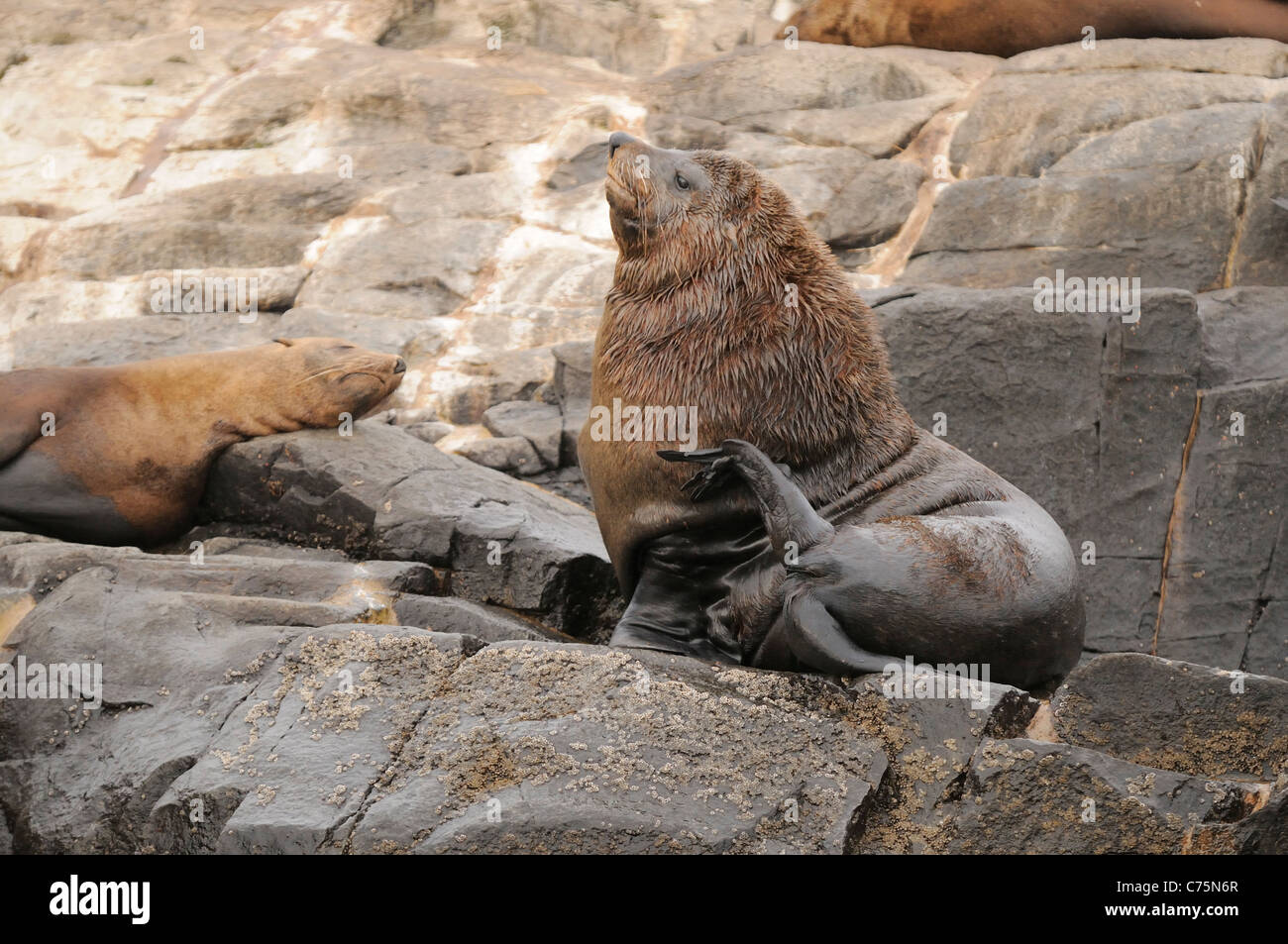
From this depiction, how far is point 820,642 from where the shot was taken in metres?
4.09

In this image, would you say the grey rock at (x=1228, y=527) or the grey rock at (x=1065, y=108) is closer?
the grey rock at (x=1228, y=527)

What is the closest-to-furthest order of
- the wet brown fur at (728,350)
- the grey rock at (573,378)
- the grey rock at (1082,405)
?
1. the wet brown fur at (728,350)
2. the grey rock at (1082,405)
3. the grey rock at (573,378)

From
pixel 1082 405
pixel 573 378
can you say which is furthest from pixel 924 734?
pixel 573 378

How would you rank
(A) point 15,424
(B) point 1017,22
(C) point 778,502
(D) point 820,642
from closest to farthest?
(D) point 820,642
(C) point 778,502
(A) point 15,424
(B) point 1017,22

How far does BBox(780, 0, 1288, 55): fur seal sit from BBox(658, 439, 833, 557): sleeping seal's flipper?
34.4 feet

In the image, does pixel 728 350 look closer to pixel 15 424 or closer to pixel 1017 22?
pixel 15 424

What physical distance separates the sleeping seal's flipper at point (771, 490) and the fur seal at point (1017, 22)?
1050cm

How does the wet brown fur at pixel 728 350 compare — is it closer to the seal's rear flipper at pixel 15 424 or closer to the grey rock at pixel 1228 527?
the seal's rear flipper at pixel 15 424

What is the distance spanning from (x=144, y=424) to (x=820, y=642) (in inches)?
166

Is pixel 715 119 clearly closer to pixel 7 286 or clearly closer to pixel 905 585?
pixel 7 286

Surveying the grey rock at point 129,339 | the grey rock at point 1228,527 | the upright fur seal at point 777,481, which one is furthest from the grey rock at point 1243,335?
the grey rock at point 129,339

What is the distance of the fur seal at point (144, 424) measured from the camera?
669 cm

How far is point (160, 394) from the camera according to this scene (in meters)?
7.11

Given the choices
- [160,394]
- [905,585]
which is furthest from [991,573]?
[160,394]
